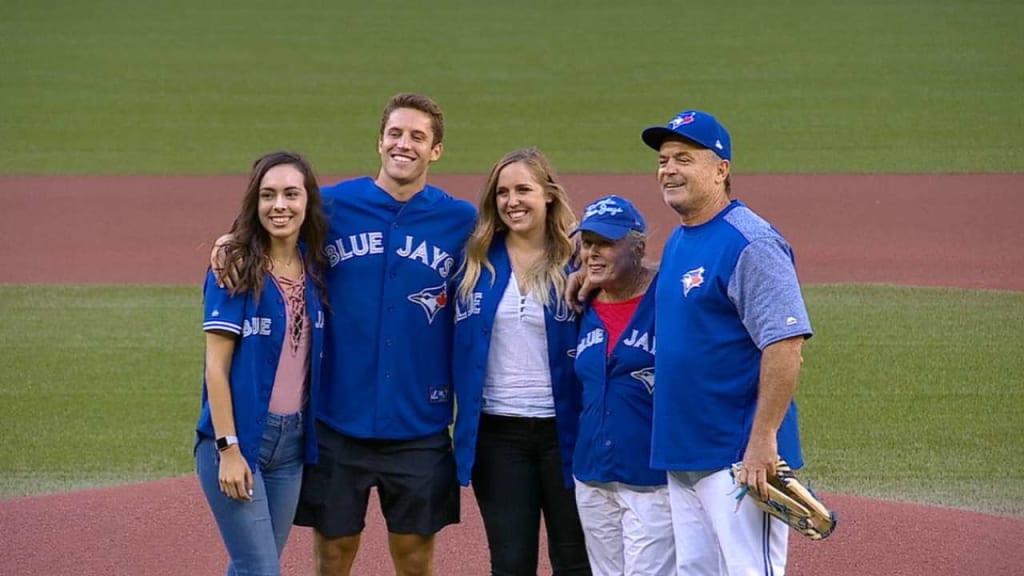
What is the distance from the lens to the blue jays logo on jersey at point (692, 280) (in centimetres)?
514

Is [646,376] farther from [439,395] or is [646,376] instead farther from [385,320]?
[385,320]

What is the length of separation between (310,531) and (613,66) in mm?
24079

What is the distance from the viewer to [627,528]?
569cm

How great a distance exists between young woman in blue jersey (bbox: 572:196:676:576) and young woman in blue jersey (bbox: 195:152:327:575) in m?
1.04

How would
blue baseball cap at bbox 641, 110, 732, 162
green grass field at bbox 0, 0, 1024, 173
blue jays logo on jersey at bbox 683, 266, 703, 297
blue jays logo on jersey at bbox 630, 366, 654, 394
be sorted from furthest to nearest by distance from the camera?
1. green grass field at bbox 0, 0, 1024, 173
2. blue jays logo on jersey at bbox 630, 366, 654, 394
3. blue baseball cap at bbox 641, 110, 732, 162
4. blue jays logo on jersey at bbox 683, 266, 703, 297

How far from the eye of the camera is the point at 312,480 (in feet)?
19.8

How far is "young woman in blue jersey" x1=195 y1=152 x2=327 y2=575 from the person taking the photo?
18.0 feet

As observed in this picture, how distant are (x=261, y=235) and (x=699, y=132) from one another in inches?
66.5

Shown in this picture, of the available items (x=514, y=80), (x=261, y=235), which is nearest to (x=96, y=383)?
(x=261, y=235)

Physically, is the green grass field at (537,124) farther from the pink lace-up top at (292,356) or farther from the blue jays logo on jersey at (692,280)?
the blue jays logo on jersey at (692,280)

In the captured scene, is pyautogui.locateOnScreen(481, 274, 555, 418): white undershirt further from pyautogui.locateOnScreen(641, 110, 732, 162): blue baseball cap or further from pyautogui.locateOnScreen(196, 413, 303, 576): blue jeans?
pyautogui.locateOnScreen(641, 110, 732, 162): blue baseball cap

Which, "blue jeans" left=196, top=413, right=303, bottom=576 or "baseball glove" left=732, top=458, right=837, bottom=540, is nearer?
"baseball glove" left=732, top=458, right=837, bottom=540

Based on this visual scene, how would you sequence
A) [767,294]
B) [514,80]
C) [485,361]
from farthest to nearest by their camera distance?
[514,80]
[485,361]
[767,294]

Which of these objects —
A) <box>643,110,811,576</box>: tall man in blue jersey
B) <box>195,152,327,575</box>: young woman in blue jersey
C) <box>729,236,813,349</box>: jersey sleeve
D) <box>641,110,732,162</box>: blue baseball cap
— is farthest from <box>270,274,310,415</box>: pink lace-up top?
<box>729,236,813,349</box>: jersey sleeve
